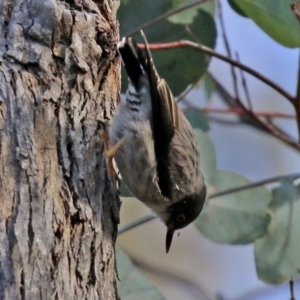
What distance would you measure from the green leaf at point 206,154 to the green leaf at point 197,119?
0.37 metres

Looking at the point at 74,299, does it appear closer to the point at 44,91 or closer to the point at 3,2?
the point at 44,91

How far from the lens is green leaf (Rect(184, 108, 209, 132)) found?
360cm

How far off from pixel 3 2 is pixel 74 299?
3.44ft

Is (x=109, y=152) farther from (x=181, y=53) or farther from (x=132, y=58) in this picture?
(x=181, y=53)

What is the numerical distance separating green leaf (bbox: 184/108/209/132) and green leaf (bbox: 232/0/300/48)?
865mm

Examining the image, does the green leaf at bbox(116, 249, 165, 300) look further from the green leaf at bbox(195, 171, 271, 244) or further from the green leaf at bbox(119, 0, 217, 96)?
the green leaf at bbox(119, 0, 217, 96)

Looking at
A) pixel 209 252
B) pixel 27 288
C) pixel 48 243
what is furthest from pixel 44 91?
pixel 209 252

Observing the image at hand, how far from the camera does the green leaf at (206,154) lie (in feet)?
10.4

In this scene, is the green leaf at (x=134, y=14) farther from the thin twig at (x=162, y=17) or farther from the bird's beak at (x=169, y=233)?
the bird's beak at (x=169, y=233)

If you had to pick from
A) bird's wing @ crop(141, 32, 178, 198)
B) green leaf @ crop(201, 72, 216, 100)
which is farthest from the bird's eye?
green leaf @ crop(201, 72, 216, 100)

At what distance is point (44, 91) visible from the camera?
6.65 feet

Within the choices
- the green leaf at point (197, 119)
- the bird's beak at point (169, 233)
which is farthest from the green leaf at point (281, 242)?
the green leaf at point (197, 119)

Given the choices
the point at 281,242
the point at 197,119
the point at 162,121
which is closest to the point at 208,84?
the point at 197,119

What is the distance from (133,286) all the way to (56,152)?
1061 mm
